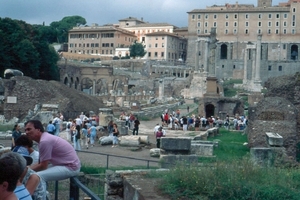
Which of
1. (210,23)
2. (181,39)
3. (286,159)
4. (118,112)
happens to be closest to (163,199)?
(286,159)

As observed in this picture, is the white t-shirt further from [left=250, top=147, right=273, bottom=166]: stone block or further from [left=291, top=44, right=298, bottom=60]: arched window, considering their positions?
[left=291, top=44, right=298, bottom=60]: arched window

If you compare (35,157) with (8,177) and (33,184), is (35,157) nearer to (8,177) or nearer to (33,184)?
(33,184)

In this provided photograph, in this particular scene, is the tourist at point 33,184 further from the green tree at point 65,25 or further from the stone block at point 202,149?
the green tree at point 65,25

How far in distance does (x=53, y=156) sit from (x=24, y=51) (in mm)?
45252

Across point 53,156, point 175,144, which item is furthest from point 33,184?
point 175,144

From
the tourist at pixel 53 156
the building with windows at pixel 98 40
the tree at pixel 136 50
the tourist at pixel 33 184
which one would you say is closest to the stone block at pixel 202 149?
the tourist at pixel 53 156

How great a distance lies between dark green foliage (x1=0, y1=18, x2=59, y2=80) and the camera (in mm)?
48969

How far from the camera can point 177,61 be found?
102m

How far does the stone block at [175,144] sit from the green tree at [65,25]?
348ft

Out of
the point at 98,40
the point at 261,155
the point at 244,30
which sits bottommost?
the point at 261,155

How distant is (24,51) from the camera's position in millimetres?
49750

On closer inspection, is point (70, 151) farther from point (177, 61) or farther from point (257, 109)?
point (177, 61)

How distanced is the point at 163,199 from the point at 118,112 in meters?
30.3

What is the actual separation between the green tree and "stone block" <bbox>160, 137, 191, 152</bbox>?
106213 millimetres
